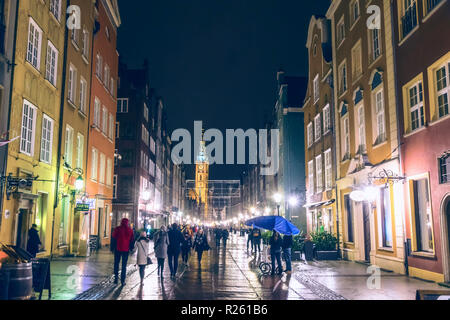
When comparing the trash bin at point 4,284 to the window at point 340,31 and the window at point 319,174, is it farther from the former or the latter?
the window at point 319,174

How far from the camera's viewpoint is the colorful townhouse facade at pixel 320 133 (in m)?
26.4

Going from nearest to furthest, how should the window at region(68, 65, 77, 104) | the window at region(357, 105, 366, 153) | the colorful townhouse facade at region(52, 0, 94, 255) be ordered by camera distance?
the window at region(357, 105, 366, 153), the colorful townhouse facade at region(52, 0, 94, 255), the window at region(68, 65, 77, 104)

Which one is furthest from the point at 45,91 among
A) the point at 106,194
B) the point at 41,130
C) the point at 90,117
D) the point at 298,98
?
the point at 298,98

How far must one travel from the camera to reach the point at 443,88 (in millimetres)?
14070

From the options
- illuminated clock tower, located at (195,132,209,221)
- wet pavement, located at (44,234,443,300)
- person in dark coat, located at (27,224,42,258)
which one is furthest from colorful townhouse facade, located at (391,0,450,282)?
illuminated clock tower, located at (195,132,209,221)

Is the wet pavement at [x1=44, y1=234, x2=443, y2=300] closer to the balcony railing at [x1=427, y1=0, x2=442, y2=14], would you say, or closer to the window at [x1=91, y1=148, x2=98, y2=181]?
the balcony railing at [x1=427, y1=0, x2=442, y2=14]

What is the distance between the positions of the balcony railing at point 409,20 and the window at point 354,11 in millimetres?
5454

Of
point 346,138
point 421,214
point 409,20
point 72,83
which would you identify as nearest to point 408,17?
point 409,20

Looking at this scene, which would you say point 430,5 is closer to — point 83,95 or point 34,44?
point 34,44

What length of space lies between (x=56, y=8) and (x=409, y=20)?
15182mm

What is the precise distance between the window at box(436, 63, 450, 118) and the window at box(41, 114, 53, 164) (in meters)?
15.2

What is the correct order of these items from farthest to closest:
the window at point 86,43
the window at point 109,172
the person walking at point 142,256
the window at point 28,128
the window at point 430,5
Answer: the window at point 109,172, the window at point 86,43, the window at point 28,128, the window at point 430,5, the person walking at point 142,256

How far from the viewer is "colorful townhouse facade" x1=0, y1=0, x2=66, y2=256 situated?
51.5ft

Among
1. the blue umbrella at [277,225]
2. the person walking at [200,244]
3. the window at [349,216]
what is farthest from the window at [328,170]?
the blue umbrella at [277,225]
